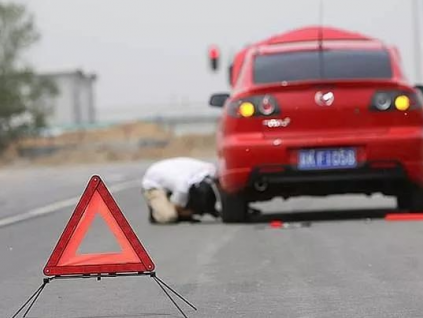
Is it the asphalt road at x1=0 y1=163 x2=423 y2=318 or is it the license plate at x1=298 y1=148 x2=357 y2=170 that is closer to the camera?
the asphalt road at x1=0 y1=163 x2=423 y2=318

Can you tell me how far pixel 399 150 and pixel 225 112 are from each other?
1.90 meters

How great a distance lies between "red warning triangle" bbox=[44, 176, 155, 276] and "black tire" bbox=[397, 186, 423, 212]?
19.2ft

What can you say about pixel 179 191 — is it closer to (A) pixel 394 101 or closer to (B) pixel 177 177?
(B) pixel 177 177

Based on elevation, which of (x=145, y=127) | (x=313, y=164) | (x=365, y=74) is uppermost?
(x=365, y=74)

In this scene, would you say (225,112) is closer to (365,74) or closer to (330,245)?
(365,74)

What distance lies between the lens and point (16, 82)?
3243 inches

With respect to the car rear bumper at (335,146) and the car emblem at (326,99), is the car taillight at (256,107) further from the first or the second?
the car emblem at (326,99)

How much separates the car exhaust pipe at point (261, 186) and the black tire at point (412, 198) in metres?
1.59

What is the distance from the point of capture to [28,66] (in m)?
83.0

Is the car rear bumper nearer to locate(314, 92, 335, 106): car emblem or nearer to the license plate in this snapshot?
the license plate

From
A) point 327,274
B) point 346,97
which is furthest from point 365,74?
point 327,274

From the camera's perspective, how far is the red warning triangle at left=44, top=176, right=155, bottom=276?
20.8 ft

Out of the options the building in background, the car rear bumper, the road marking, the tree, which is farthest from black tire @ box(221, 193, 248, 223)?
the building in background

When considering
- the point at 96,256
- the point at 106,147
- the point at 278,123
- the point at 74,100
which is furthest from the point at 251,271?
the point at 74,100
